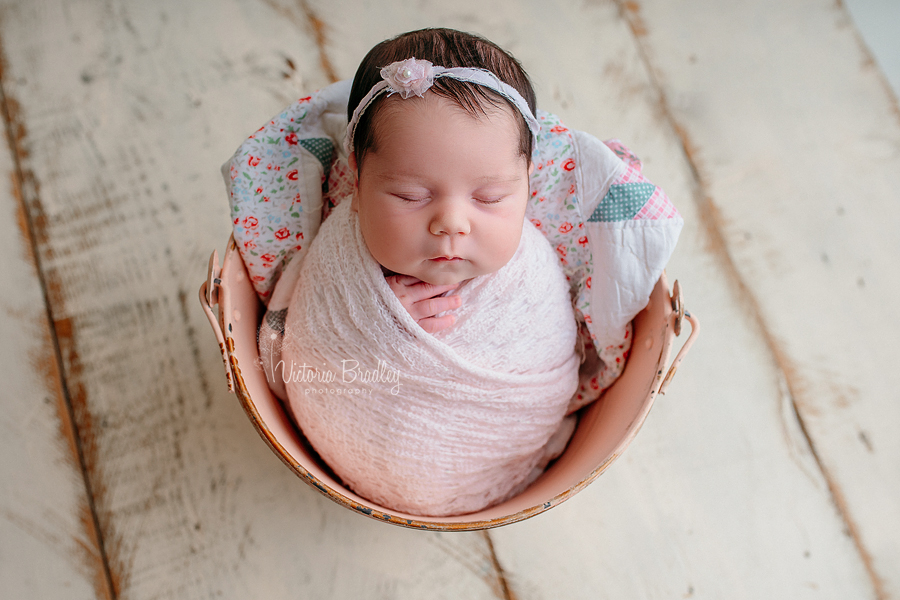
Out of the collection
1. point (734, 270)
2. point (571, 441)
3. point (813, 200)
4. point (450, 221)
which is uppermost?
point (450, 221)

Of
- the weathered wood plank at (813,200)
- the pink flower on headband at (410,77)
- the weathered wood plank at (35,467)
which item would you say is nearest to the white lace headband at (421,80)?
the pink flower on headband at (410,77)

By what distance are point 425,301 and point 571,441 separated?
38 centimetres

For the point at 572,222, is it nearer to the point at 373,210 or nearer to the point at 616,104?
the point at 373,210

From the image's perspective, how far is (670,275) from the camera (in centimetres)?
125

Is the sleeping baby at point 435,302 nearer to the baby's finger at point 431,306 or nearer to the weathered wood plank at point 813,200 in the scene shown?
the baby's finger at point 431,306

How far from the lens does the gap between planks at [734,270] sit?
3.71 feet

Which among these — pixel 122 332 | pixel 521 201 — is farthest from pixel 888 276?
pixel 122 332

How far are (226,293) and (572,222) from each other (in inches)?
21.2

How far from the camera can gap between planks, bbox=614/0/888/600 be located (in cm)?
113

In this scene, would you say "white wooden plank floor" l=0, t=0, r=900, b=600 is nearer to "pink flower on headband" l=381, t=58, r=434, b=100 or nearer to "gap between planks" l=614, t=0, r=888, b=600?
"gap between planks" l=614, t=0, r=888, b=600

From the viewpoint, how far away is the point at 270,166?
3.28 feet

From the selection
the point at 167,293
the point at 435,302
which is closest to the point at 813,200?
the point at 435,302

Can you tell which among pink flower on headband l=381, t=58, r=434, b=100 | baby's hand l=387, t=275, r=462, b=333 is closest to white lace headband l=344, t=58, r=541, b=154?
pink flower on headband l=381, t=58, r=434, b=100

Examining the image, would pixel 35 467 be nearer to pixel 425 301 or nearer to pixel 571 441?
pixel 425 301
